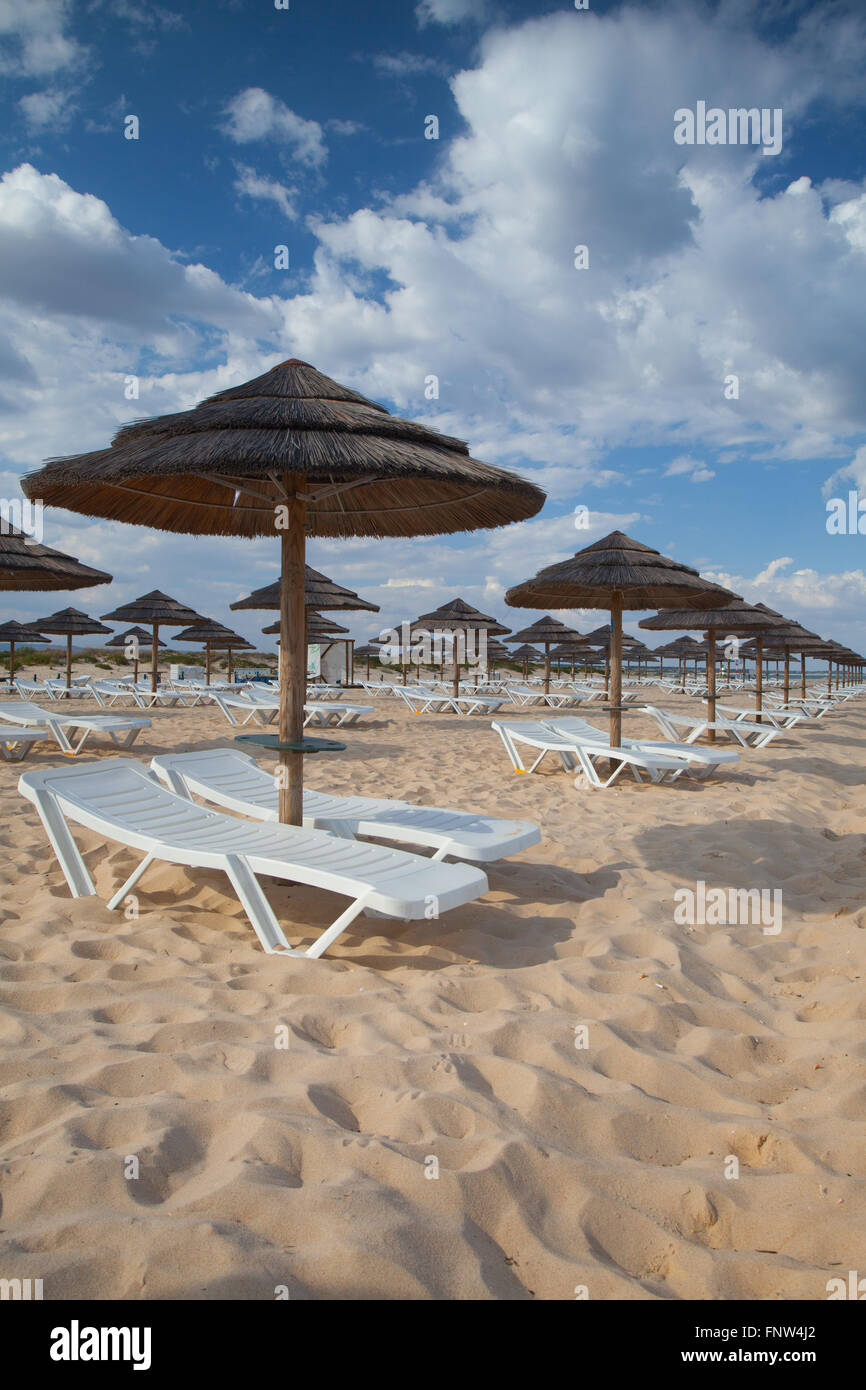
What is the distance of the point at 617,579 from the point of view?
304 inches

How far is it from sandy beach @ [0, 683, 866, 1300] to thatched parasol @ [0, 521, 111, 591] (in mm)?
5571

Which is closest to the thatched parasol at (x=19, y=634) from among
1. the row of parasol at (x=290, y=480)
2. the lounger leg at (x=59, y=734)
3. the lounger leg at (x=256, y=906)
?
the lounger leg at (x=59, y=734)

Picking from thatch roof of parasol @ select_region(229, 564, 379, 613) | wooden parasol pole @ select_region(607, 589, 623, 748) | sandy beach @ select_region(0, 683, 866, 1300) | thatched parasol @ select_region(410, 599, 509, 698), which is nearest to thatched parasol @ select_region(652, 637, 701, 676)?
thatched parasol @ select_region(410, 599, 509, 698)

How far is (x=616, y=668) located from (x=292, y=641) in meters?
5.18

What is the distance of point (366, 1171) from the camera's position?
1.66 metres

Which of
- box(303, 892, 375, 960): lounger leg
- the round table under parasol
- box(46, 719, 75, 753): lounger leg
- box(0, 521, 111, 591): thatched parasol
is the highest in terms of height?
box(0, 521, 111, 591): thatched parasol

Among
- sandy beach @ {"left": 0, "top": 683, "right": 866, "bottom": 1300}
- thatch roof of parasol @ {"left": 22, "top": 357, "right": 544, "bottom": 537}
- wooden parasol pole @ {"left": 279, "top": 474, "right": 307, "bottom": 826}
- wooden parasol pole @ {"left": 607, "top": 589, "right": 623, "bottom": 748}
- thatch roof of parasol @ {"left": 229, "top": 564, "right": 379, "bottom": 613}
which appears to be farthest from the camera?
thatch roof of parasol @ {"left": 229, "top": 564, "right": 379, "bottom": 613}

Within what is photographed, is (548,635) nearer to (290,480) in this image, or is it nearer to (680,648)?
(680,648)

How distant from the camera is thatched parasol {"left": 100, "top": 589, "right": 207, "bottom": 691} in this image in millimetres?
15547

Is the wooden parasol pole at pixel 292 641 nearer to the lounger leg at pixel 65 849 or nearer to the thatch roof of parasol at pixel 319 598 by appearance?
the lounger leg at pixel 65 849

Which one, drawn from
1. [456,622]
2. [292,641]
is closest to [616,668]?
[292,641]

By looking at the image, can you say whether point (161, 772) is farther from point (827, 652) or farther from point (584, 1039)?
point (827, 652)

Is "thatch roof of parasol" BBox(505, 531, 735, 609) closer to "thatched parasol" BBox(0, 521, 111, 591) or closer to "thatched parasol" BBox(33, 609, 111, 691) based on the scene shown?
"thatched parasol" BBox(0, 521, 111, 591)
